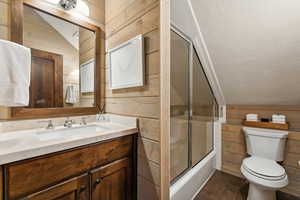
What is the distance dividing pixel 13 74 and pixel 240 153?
8.45 feet

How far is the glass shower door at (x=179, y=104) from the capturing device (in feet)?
5.10

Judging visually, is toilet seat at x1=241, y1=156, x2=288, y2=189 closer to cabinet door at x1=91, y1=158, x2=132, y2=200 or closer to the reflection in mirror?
cabinet door at x1=91, y1=158, x2=132, y2=200

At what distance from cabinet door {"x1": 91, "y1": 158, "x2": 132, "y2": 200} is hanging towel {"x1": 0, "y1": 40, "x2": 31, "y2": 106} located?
65 centimetres

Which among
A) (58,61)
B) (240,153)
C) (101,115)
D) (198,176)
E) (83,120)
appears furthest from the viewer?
(240,153)

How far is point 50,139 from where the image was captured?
3.25ft

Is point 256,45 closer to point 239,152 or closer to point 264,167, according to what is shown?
point 264,167

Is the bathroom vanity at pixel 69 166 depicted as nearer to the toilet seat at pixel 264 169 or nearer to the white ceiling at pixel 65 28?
the white ceiling at pixel 65 28

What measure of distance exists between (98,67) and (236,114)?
2049mm

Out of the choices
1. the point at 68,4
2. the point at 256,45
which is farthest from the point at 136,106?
the point at 256,45

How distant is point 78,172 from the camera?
0.82 meters

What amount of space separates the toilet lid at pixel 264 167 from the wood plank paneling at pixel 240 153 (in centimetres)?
33

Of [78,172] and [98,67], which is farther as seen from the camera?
[98,67]

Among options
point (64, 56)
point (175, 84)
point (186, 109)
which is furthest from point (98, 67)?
point (186, 109)

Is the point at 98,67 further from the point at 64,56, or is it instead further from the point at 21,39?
the point at 21,39
